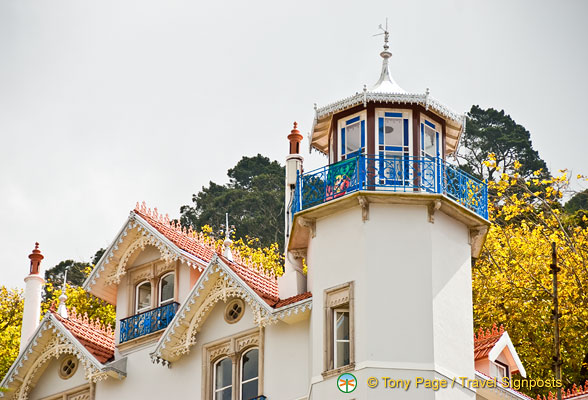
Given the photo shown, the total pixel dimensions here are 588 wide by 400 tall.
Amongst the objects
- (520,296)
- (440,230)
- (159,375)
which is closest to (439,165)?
(440,230)

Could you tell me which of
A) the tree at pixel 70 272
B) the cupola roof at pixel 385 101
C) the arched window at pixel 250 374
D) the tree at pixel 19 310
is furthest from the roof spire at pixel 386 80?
the tree at pixel 70 272

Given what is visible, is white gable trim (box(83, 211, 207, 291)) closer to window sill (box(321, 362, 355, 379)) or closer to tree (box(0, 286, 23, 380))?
window sill (box(321, 362, 355, 379))

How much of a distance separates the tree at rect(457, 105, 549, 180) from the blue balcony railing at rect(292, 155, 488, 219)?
41753 mm

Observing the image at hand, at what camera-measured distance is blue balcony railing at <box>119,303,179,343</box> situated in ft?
107

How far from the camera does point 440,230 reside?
29.0 meters

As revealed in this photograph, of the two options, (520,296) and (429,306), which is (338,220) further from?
(520,296)

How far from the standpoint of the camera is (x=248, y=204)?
7038cm

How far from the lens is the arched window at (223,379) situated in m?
30.4

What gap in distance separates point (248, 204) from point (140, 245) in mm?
36516

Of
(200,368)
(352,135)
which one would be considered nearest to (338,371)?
(200,368)

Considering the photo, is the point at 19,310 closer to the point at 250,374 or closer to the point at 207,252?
the point at 207,252

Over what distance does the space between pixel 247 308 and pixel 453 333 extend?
5.38 m

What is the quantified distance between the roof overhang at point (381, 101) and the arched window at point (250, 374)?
562 centimetres

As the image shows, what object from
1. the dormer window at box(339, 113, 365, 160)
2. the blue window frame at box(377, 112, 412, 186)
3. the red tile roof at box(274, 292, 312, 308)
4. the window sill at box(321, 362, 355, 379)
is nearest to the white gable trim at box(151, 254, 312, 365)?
the red tile roof at box(274, 292, 312, 308)
